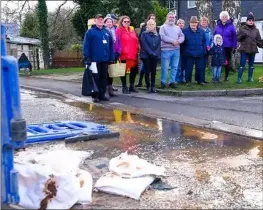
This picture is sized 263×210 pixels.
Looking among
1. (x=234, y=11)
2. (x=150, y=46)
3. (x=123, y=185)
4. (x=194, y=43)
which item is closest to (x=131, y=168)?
(x=123, y=185)

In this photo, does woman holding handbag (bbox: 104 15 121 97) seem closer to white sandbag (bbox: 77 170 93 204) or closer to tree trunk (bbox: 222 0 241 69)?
tree trunk (bbox: 222 0 241 69)

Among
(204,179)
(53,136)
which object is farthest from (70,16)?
(204,179)

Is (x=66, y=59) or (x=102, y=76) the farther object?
(x=66, y=59)

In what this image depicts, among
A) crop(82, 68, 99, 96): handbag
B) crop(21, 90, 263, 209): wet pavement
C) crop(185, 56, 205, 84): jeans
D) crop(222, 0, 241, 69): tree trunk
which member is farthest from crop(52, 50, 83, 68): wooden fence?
crop(21, 90, 263, 209): wet pavement

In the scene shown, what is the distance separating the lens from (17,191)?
149 inches

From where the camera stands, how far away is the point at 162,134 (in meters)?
7.15

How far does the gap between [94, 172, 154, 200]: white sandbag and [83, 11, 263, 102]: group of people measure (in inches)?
250

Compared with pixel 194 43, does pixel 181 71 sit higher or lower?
lower

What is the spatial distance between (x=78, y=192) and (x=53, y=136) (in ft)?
8.71

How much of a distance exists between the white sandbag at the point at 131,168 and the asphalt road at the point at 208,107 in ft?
10.2

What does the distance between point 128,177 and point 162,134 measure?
2695 mm

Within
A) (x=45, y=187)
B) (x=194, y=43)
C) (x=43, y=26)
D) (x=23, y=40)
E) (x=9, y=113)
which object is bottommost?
(x=45, y=187)

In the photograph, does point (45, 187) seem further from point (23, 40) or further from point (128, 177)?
point (23, 40)

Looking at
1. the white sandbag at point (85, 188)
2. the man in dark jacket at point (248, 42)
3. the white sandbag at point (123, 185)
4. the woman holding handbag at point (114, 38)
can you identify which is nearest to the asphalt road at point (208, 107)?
the woman holding handbag at point (114, 38)
